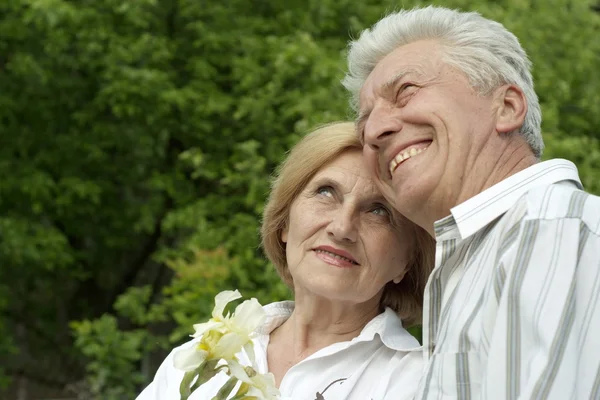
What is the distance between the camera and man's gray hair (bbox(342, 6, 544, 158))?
2.21m

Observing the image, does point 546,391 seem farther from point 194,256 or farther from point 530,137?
point 194,256

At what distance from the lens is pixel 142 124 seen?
7355 mm

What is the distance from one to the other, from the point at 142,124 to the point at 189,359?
5.74 m

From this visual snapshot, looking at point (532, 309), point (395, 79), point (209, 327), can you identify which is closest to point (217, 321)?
point (209, 327)

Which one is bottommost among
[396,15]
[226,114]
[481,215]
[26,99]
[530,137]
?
[481,215]

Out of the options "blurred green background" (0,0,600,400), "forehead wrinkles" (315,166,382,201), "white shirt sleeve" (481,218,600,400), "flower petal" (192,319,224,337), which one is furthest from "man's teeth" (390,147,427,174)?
"blurred green background" (0,0,600,400)

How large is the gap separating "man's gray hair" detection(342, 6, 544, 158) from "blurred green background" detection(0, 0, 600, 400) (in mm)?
3305

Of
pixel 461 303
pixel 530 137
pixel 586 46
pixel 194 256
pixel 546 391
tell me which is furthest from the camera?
pixel 586 46

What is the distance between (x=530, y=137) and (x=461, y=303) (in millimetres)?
496

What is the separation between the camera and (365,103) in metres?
2.42

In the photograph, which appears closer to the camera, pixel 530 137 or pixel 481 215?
pixel 481 215

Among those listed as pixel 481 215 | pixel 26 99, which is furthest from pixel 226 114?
pixel 481 215

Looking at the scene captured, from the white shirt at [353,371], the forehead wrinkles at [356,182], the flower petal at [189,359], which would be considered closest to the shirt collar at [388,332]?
the white shirt at [353,371]

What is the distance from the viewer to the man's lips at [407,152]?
86.3 inches
